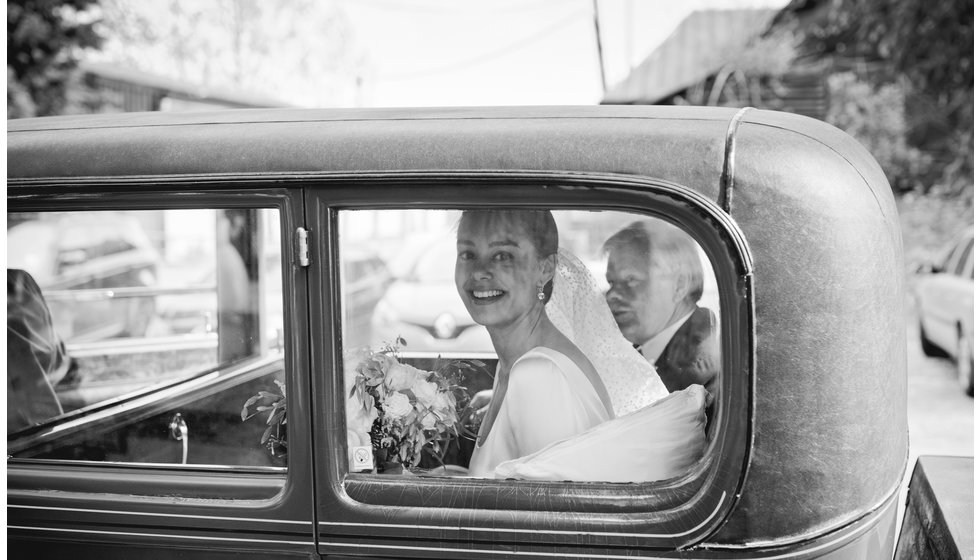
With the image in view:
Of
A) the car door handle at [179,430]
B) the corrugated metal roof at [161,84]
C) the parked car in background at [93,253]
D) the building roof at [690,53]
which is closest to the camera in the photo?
the car door handle at [179,430]

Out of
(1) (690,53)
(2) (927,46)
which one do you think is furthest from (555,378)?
(1) (690,53)

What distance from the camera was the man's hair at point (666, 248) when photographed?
1.69 metres

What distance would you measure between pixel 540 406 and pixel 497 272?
303 millimetres

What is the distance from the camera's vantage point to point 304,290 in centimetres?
158

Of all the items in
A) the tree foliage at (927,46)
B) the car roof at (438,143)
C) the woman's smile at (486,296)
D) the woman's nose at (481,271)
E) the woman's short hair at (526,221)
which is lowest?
the woman's smile at (486,296)

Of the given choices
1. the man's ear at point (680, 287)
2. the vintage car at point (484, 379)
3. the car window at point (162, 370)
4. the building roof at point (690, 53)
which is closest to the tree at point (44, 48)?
the car window at point (162, 370)

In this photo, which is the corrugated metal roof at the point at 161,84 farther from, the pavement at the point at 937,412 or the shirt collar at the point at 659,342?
the shirt collar at the point at 659,342

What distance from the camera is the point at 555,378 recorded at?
71.6 inches

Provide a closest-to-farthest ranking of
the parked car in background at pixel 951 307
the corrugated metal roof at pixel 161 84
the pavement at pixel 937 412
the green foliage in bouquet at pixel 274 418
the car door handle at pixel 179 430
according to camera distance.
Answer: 1. the green foliage in bouquet at pixel 274 418
2. the car door handle at pixel 179 430
3. the pavement at pixel 937 412
4. the parked car in background at pixel 951 307
5. the corrugated metal roof at pixel 161 84

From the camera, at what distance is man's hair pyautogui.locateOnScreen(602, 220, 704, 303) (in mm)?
1690

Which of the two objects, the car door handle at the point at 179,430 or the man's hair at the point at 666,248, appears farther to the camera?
the car door handle at the point at 179,430

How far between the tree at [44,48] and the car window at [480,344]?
10.9 meters

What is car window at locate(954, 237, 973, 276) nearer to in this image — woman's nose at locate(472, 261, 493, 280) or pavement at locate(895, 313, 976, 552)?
pavement at locate(895, 313, 976, 552)

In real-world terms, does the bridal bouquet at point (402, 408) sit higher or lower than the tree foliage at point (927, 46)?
lower
